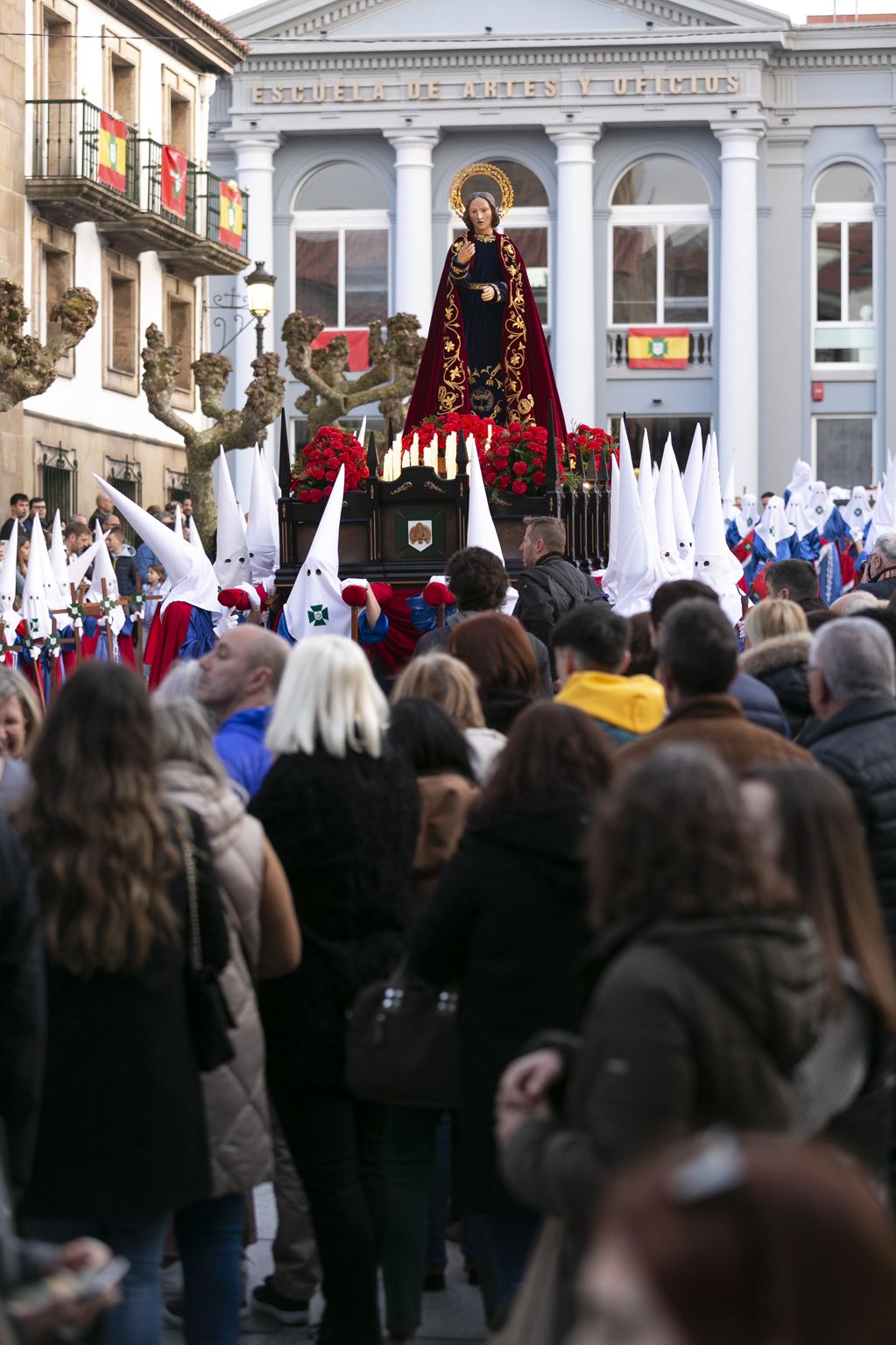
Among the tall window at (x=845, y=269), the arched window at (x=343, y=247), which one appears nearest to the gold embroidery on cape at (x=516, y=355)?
the arched window at (x=343, y=247)

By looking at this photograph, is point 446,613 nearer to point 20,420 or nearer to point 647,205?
point 20,420

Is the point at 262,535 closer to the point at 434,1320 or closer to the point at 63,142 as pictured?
the point at 434,1320

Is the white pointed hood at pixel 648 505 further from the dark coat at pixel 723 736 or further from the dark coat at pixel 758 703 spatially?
the dark coat at pixel 723 736

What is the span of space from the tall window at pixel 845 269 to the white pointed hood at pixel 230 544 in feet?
101

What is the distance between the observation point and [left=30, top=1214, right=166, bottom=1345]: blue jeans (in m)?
4.00

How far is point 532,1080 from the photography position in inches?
130

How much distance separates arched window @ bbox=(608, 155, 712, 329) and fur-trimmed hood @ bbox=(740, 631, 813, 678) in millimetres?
35487

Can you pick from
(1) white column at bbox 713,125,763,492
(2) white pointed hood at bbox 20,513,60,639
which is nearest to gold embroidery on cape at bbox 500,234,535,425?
(2) white pointed hood at bbox 20,513,60,639

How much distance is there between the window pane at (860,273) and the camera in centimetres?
4184

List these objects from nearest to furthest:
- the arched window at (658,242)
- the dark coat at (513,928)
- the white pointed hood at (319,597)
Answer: the dark coat at (513,928)
the white pointed hood at (319,597)
the arched window at (658,242)

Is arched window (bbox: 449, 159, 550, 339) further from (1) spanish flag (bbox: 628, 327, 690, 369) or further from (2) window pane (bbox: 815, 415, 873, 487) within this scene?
(2) window pane (bbox: 815, 415, 873, 487)

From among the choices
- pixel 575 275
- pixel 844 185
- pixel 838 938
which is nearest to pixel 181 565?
pixel 838 938

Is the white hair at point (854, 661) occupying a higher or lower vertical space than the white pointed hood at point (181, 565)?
lower

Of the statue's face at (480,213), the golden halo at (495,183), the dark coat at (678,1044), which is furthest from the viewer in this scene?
the golden halo at (495,183)
